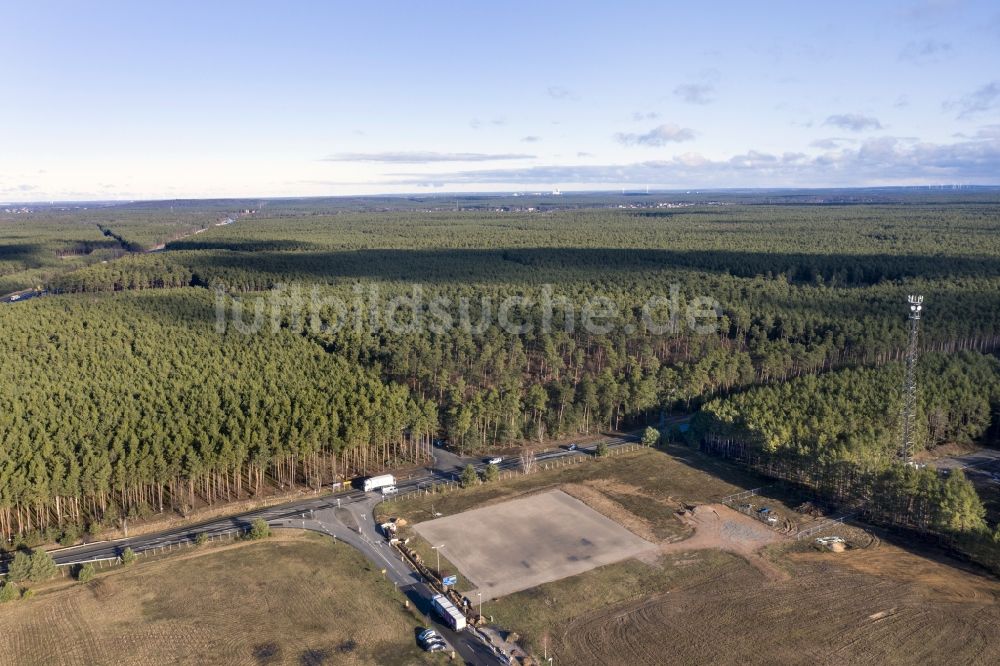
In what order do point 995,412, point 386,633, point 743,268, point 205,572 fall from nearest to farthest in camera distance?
point 386,633
point 205,572
point 995,412
point 743,268

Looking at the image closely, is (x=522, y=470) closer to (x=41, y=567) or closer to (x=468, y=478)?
(x=468, y=478)

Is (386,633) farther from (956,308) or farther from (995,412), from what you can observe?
(956,308)

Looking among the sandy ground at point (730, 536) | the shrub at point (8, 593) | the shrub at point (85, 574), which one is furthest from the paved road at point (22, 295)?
the sandy ground at point (730, 536)

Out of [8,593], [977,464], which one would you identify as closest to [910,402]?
[977,464]

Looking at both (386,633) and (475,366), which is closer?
(386,633)

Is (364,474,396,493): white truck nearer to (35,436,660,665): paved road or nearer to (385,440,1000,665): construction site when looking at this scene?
(35,436,660,665): paved road

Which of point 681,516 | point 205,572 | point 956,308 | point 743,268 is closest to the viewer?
point 205,572

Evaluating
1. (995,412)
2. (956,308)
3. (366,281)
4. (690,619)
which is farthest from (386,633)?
(366,281)
